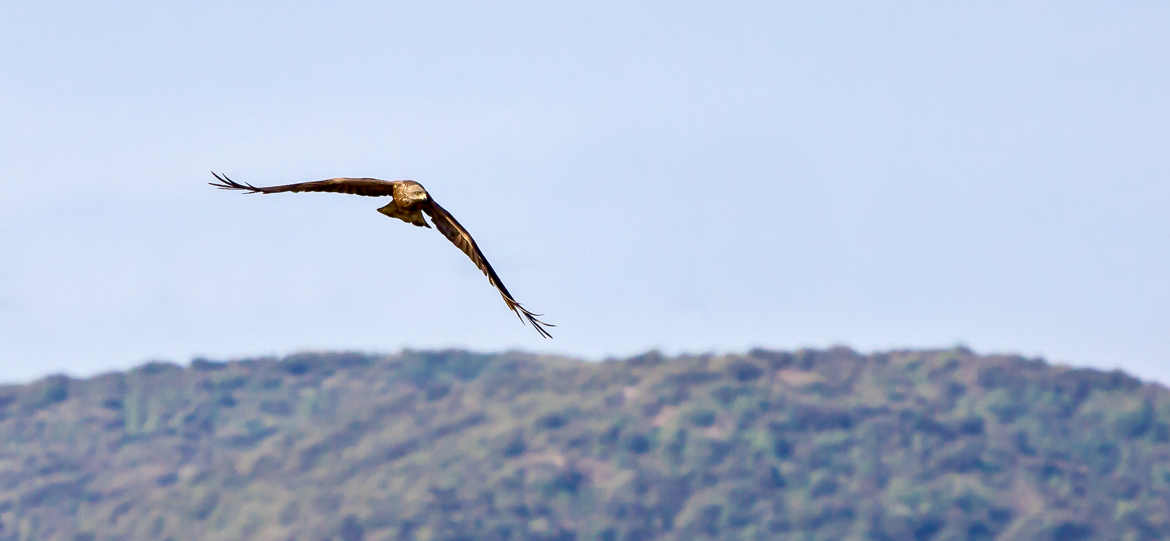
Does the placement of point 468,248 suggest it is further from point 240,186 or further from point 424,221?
point 240,186

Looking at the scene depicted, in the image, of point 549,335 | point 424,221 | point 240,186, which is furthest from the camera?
point 240,186

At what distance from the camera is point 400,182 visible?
27141 millimetres

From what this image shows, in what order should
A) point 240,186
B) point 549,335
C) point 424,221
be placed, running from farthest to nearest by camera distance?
point 240,186, point 424,221, point 549,335

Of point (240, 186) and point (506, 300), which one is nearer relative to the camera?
point (506, 300)

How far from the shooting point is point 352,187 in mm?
28391

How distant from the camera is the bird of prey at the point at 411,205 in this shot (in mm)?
25438

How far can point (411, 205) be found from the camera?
2670cm

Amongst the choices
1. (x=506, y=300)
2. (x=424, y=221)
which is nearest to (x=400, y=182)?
(x=424, y=221)

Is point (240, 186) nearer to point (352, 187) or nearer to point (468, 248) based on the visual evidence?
point (352, 187)

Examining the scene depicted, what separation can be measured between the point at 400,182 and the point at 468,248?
6.21 ft

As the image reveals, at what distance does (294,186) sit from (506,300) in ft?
15.8

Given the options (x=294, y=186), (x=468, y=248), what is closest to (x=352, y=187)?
(x=294, y=186)

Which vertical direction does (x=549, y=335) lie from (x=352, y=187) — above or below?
below

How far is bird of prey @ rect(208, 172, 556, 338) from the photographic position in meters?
25.4
